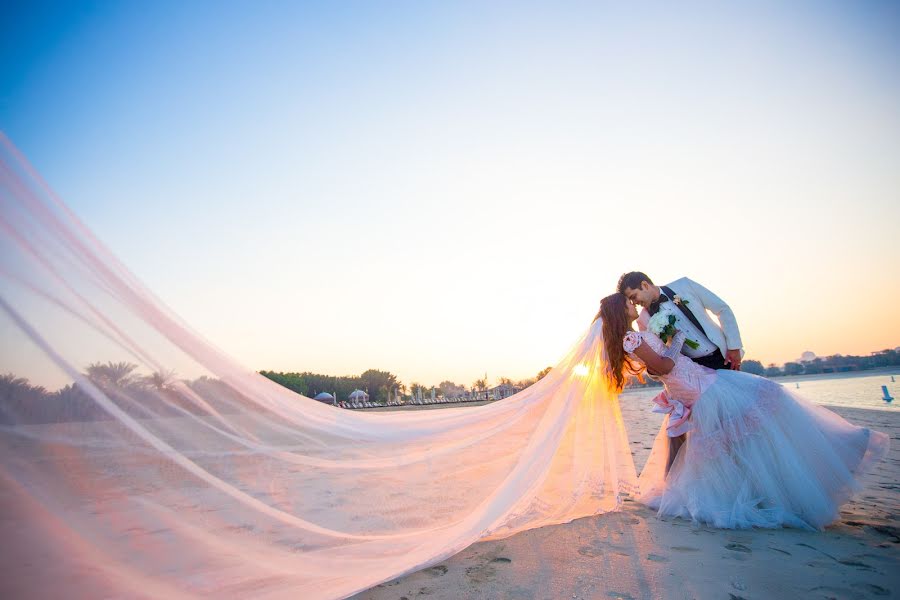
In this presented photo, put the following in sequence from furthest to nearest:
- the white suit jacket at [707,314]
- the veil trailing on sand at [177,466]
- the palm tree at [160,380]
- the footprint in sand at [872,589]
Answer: the white suit jacket at [707,314], the palm tree at [160,380], the footprint in sand at [872,589], the veil trailing on sand at [177,466]

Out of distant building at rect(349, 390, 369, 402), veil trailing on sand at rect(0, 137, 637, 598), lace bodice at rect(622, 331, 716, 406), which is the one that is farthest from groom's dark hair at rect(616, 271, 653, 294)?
distant building at rect(349, 390, 369, 402)

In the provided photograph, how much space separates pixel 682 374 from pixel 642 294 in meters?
0.81

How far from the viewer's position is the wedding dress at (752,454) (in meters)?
3.16

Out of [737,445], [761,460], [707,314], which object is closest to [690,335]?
[707,314]

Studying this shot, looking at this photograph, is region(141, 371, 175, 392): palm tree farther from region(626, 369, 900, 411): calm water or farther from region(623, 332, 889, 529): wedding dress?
region(626, 369, 900, 411): calm water

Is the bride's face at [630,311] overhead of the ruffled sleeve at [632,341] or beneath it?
overhead

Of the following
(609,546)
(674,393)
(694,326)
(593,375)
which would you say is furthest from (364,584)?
(694,326)

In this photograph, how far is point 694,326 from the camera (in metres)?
3.98

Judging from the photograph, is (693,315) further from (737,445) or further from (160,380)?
(160,380)

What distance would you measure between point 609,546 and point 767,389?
2.05 meters

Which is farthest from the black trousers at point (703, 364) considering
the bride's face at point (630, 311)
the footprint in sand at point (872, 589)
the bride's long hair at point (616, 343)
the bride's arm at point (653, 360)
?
the footprint in sand at point (872, 589)

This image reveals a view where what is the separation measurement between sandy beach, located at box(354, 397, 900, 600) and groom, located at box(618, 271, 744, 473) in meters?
1.13

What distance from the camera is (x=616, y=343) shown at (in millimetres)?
3848

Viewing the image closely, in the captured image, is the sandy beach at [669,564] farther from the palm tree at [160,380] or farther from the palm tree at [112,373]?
the palm tree at [112,373]
